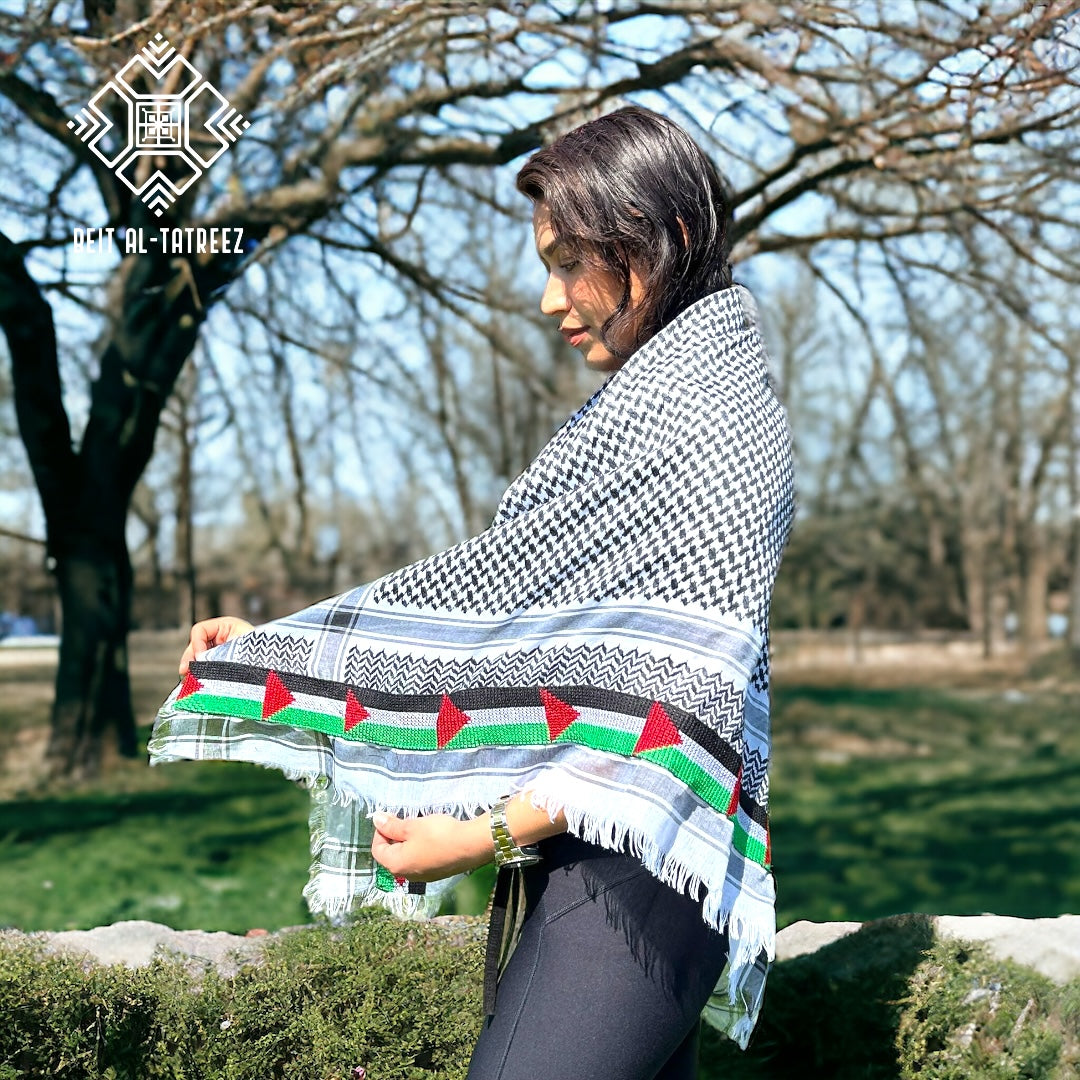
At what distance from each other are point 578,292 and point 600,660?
1.19ft

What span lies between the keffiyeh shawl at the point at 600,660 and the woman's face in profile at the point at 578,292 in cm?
6

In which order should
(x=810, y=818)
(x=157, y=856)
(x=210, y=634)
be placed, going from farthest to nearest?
(x=810, y=818), (x=157, y=856), (x=210, y=634)

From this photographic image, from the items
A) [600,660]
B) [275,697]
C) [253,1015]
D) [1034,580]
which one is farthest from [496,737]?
[1034,580]

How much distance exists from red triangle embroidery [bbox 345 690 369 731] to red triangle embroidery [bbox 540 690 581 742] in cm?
24

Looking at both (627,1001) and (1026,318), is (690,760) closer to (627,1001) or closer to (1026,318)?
(627,1001)

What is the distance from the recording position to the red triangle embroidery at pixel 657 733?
1.09 m

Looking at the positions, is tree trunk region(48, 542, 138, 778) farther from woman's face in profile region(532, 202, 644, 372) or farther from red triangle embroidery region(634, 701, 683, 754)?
red triangle embroidery region(634, 701, 683, 754)

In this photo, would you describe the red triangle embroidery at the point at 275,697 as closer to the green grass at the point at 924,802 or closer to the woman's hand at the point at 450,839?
the woman's hand at the point at 450,839

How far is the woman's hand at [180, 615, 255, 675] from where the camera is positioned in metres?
1.41

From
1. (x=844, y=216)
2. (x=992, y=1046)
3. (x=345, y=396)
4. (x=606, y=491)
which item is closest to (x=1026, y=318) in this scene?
(x=844, y=216)

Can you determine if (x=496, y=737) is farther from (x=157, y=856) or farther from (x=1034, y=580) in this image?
(x=1034, y=580)

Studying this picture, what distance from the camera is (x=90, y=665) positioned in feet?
17.8

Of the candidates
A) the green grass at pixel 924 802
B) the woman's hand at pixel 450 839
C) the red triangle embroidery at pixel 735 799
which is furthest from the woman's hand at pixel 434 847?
the green grass at pixel 924 802

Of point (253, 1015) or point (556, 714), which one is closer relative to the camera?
point (556, 714)
